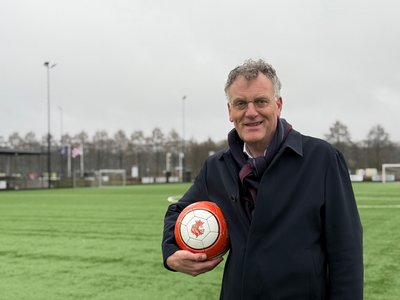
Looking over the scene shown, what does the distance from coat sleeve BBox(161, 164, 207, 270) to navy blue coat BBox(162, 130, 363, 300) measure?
485 millimetres

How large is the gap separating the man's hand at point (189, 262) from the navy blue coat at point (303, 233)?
0.26m

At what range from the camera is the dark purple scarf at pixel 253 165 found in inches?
92.7

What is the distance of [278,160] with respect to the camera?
7.62 ft

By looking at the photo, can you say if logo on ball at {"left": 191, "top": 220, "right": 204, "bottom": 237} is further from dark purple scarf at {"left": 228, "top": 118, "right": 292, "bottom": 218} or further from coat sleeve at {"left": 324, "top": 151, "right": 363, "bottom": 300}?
coat sleeve at {"left": 324, "top": 151, "right": 363, "bottom": 300}

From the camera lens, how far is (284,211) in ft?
7.50

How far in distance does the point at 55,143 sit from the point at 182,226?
3968 inches

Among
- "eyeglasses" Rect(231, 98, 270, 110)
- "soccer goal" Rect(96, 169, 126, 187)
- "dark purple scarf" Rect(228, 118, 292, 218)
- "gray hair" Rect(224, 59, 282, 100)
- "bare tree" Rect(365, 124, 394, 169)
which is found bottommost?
"soccer goal" Rect(96, 169, 126, 187)

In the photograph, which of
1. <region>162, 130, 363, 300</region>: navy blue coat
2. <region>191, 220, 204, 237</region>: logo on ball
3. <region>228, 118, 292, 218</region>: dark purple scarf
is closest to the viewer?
<region>162, 130, 363, 300</region>: navy blue coat

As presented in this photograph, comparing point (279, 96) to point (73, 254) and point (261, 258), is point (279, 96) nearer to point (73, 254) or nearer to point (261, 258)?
point (261, 258)

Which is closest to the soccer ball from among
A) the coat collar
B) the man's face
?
the man's face

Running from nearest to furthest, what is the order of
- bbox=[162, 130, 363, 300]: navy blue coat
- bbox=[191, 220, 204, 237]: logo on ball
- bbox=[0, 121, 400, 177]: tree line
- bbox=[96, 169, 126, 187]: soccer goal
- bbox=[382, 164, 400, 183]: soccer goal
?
bbox=[162, 130, 363, 300]: navy blue coat, bbox=[191, 220, 204, 237]: logo on ball, bbox=[382, 164, 400, 183]: soccer goal, bbox=[96, 169, 126, 187]: soccer goal, bbox=[0, 121, 400, 177]: tree line

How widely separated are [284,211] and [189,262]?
0.59 m

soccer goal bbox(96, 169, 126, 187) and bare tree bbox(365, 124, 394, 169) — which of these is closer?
soccer goal bbox(96, 169, 126, 187)

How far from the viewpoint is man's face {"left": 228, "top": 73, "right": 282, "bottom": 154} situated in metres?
2.39
